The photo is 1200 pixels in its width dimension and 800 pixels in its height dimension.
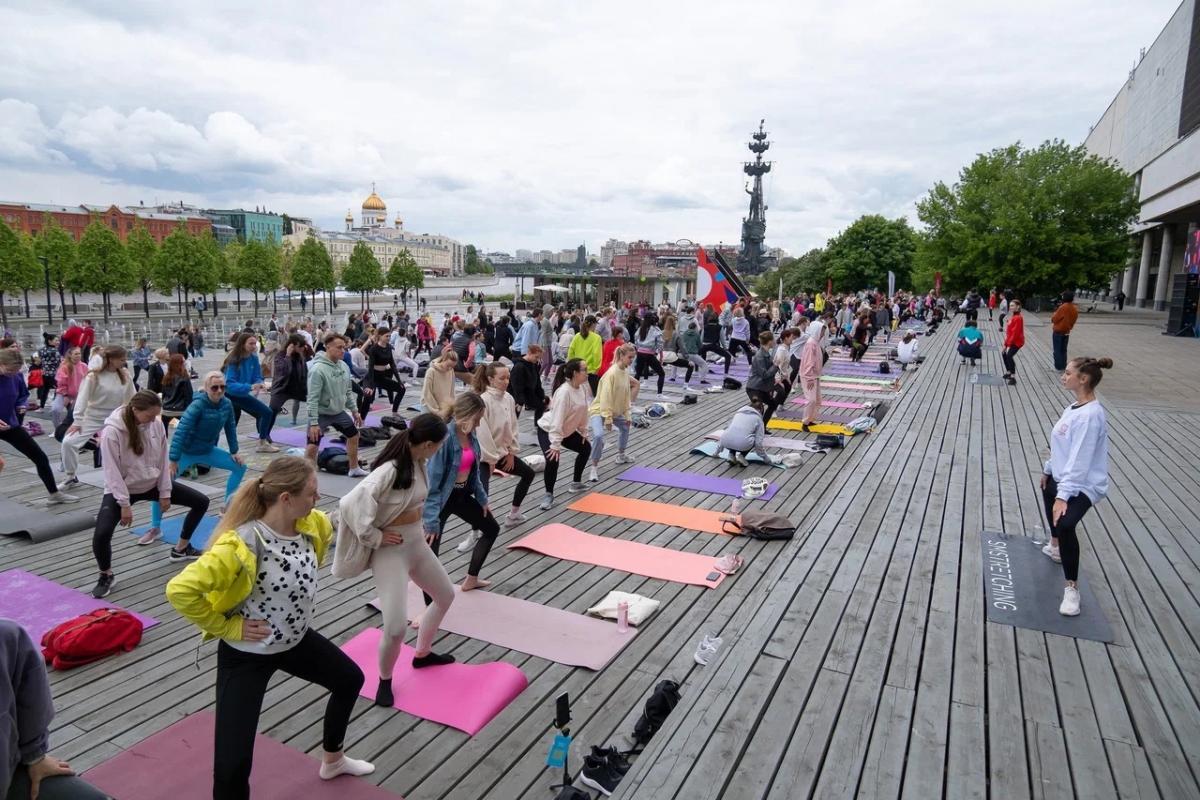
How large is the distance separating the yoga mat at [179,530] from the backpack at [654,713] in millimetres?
4784

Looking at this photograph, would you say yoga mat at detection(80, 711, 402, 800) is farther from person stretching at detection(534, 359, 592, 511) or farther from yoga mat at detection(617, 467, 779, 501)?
yoga mat at detection(617, 467, 779, 501)

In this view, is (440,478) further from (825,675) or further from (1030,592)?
(1030,592)

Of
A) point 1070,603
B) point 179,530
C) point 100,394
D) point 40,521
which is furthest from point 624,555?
point 100,394

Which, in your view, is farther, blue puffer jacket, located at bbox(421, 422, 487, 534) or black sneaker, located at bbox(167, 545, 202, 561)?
black sneaker, located at bbox(167, 545, 202, 561)

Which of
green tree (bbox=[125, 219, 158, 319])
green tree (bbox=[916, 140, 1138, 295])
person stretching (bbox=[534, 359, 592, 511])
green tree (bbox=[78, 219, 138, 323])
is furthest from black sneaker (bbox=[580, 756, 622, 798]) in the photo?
green tree (bbox=[125, 219, 158, 319])

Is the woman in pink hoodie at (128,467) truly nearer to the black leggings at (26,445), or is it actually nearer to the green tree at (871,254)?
the black leggings at (26,445)

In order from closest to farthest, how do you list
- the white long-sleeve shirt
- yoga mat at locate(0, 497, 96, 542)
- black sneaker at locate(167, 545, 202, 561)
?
1. the white long-sleeve shirt
2. black sneaker at locate(167, 545, 202, 561)
3. yoga mat at locate(0, 497, 96, 542)

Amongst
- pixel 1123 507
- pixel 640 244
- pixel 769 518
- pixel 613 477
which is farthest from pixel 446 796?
pixel 640 244

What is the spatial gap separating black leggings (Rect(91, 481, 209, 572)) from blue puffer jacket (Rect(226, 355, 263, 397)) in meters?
3.77

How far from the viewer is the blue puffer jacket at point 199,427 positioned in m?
6.36

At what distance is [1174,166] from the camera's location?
106ft

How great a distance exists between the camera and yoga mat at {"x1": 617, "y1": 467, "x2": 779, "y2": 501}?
337 inches

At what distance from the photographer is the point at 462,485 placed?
5328 millimetres

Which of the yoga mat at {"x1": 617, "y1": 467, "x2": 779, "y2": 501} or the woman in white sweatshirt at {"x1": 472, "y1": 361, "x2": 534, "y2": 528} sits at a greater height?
the woman in white sweatshirt at {"x1": 472, "y1": 361, "x2": 534, "y2": 528}
